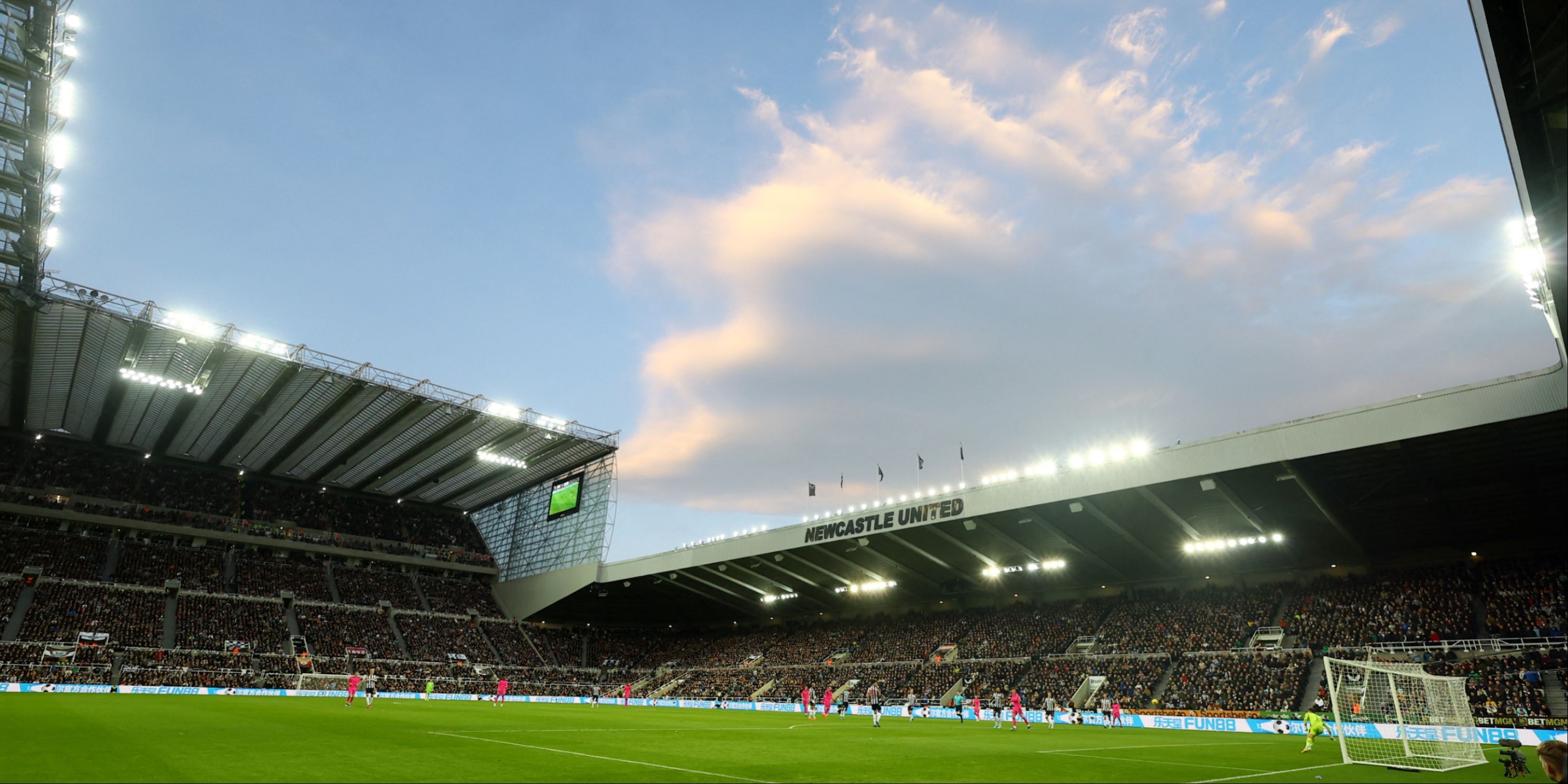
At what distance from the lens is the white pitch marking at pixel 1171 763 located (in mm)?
15227

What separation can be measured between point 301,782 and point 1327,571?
4583cm

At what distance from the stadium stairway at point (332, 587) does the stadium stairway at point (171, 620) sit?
1023 cm

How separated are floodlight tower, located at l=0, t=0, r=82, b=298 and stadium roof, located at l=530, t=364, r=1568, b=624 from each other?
37072 millimetres

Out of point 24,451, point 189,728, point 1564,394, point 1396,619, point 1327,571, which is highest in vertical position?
point 24,451

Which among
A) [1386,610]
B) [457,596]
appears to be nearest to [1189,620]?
[1386,610]

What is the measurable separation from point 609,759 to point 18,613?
5196cm

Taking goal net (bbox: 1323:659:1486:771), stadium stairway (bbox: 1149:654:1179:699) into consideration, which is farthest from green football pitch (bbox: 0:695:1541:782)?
stadium stairway (bbox: 1149:654:1179:699)

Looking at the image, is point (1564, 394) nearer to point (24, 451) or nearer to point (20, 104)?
point (20, 104)

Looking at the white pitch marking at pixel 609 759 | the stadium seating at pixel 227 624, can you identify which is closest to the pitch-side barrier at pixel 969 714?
the stadium seating at pixel 227 624

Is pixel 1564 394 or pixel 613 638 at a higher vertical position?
pixel 1564 394

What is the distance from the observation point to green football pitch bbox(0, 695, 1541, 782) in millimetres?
12383

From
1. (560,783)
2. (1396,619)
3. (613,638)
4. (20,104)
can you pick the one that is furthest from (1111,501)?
(613,638)

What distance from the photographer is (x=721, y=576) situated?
59.7 meters

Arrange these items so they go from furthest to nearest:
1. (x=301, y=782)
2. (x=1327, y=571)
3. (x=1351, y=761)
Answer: (x=1327, y=571) < (x=1351, y=761) < (x=301, y=782)
